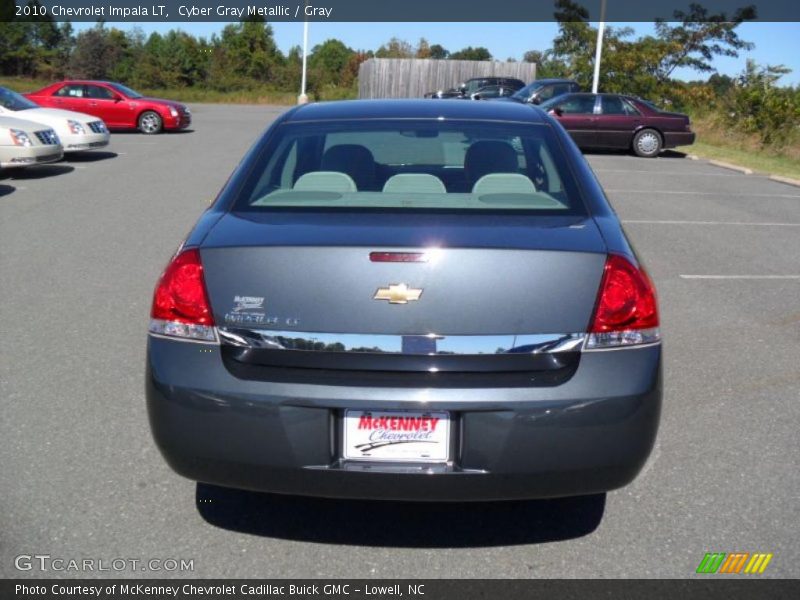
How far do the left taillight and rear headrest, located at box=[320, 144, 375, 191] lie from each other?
1073 millimetres

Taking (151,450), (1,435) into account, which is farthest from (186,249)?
(1,435)

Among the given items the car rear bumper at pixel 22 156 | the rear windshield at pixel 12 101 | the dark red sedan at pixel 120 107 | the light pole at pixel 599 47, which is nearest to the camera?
the car rear bumper at pixel 22 156

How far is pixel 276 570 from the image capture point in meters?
3.17

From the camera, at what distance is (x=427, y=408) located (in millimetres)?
2863

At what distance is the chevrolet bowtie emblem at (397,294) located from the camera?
2920 millimetres

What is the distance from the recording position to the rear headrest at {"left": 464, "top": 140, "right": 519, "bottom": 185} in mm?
4098

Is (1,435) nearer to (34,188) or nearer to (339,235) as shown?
(339,235)

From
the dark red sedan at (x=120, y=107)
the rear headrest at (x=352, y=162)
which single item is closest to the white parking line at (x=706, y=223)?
the rear headrest at (x=352, y=162)

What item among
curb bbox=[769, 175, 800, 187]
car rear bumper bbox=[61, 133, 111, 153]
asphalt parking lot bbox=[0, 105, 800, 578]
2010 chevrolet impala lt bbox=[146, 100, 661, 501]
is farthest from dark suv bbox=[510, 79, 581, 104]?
2010 chevrolet impala lt bbox=[146, 100, 661, 501]

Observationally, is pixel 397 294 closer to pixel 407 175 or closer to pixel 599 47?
pixel 407 175

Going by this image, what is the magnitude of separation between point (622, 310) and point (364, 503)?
4.46 ft

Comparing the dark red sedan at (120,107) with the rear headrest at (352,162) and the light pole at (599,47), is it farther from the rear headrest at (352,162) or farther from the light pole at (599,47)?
the rear headrest at (352,162)

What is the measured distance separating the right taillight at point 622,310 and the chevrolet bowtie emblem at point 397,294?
1.95 ft
